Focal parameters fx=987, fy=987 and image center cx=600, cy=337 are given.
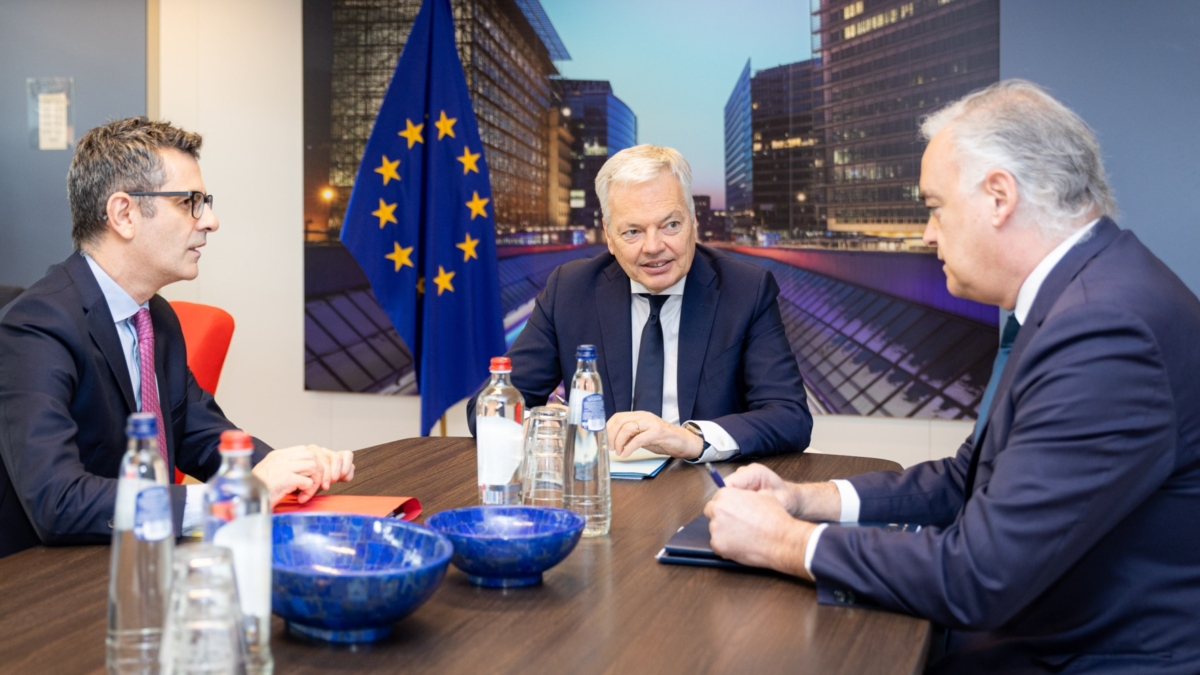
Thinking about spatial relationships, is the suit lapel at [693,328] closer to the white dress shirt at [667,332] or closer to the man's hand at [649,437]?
the white dress shirt at [667,332]

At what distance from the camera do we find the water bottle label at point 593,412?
157cm

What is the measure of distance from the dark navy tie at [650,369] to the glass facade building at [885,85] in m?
1.45

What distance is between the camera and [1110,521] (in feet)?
4.21

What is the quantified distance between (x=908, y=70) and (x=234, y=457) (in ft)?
10.8

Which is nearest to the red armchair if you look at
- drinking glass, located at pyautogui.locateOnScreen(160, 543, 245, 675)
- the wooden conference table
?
the wooden conference table

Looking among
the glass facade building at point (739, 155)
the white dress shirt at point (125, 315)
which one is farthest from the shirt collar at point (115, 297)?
the glass facade building at point (739, 155)

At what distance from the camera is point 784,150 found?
385 cm

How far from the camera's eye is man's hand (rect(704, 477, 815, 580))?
1.34 m

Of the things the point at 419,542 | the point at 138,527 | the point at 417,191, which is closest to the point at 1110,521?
the point at 419,542

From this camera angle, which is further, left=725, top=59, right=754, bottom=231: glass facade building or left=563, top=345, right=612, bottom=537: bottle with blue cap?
left=725, top=59, right=754, bottom=231: glass facade building

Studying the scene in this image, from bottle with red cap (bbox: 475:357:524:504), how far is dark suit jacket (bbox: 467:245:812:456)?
88cm

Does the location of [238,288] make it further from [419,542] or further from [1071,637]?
[1071,637]

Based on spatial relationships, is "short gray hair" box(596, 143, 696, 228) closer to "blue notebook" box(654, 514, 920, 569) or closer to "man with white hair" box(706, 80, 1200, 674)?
"man with white hair" box(706, 80, 1200, 674)

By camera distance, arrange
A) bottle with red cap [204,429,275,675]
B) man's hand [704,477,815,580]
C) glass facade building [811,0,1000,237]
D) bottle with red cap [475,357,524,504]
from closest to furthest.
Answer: bottle with red cap [204,429,275,675] < man's hand [704,477,815,580] < bottle with red cap [475,357,524,504] < glass facade building [811,0,1000,237]
